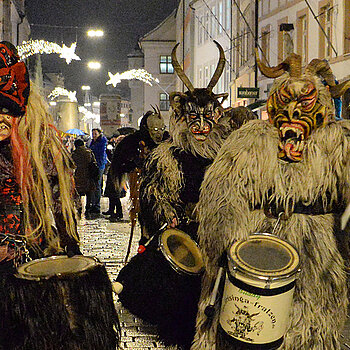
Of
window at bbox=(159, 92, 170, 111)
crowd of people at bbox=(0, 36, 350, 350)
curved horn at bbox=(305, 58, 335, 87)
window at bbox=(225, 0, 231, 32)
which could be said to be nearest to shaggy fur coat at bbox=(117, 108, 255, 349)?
crowd of people at bbox=(0, 36, 350, 350)

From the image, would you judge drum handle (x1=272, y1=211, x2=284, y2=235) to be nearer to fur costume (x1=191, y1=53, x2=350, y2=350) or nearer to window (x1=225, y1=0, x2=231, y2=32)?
fur costume (x1=191, y1=53, x2=350, y2=350)

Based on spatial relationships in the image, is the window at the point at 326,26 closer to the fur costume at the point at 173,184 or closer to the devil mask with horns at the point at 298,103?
the fur costume at the point at 173,184

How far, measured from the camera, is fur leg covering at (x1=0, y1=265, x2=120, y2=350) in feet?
9.00

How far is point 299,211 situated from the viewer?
339 centimetres

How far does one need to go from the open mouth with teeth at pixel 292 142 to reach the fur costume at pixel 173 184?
1700mm

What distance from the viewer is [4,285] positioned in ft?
9.10

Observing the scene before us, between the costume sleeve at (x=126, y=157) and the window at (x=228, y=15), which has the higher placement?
the window at (x=228, y=15)

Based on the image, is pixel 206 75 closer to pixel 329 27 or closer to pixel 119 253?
pixel 329 27

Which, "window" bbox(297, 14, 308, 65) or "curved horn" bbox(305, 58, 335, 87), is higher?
"window" bbox(297, 14, 308, 65)

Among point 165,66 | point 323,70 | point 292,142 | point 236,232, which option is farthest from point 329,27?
point 165,66

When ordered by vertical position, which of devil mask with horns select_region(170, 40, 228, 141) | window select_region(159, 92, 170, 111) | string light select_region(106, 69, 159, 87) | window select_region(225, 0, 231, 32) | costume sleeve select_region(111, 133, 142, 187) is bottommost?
costume sleeve select_region(111, 133, 142, 187)

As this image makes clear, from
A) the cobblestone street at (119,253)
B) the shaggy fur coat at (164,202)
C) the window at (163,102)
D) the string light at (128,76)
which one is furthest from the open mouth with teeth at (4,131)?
the window at (163,102)

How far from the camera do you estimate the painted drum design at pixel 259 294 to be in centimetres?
286

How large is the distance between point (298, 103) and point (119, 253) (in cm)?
551
